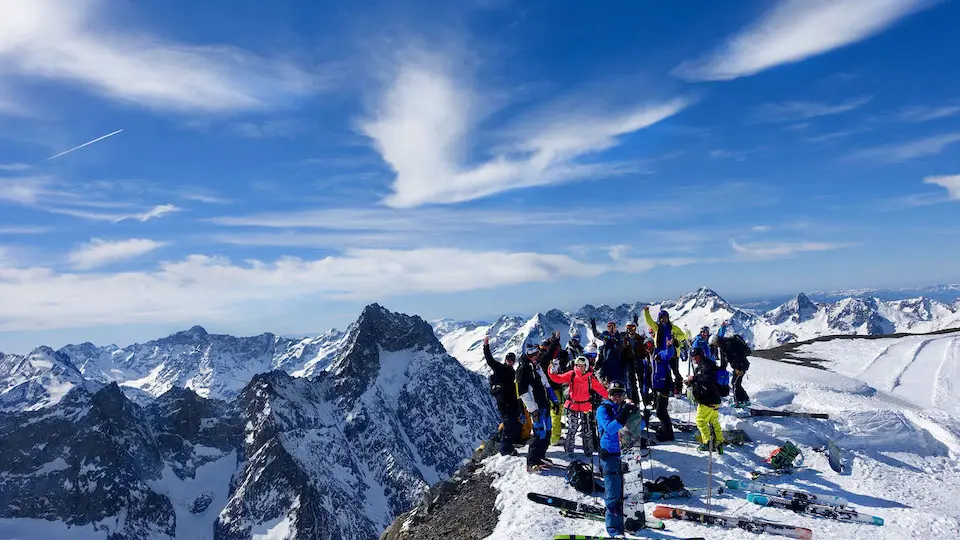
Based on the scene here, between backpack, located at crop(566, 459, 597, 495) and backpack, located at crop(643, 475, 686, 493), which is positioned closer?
backpack, located at crop(643, 475, 686, 493)

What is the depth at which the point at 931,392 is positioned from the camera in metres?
30.7

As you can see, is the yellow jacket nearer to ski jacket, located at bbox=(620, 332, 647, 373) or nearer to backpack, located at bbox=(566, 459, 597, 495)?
ski jacket, located at bbox=(620, 332, 647, 373)

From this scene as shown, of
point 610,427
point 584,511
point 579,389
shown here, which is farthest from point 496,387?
point 610,427

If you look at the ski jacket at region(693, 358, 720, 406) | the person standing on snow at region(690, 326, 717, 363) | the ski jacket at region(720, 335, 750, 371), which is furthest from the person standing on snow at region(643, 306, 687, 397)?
the ski jacket at region(693, 358, 720, 406)

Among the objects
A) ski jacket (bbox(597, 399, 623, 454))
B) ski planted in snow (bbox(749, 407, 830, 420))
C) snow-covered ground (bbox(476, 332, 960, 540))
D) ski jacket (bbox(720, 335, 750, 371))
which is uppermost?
ski jacket (bbox(720, 335, 750, 371))

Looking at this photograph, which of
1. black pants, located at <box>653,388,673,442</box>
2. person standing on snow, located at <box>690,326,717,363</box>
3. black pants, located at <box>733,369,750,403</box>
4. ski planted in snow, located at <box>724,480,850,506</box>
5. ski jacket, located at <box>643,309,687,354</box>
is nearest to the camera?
Result: ski planted in snow, located at <box>724,480,850,506</box>

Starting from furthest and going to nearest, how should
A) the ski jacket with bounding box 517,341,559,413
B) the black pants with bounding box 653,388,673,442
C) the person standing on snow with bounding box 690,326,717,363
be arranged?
the black pants with bounding box 653,388,673,442 < the person standing on snow with bounding box 690,326,717,363 < the ski jacket with bounding box 517,341,559,413

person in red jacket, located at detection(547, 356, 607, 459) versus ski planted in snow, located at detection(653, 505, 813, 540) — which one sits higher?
person in red jacket, located at detection(547, 356, 607, 459)

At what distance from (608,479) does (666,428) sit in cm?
651

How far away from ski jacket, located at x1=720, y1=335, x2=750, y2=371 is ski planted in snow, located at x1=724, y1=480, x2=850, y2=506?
6.75 m

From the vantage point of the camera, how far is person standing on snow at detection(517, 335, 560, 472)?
15648mm

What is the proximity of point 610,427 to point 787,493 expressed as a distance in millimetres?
4960

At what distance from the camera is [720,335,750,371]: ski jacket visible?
19.9 m

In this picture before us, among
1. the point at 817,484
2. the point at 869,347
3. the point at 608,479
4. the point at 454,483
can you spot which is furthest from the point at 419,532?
the point at 869,347
